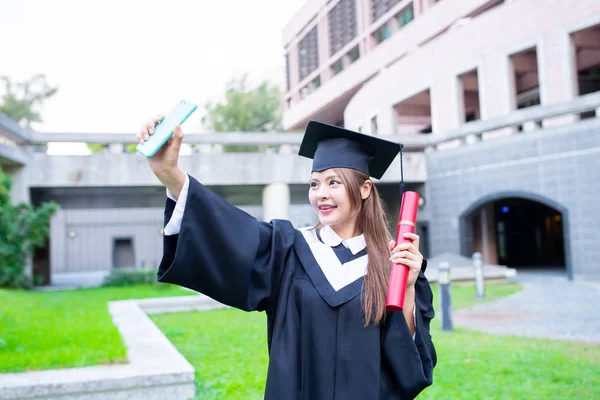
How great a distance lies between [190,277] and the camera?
1952 mm

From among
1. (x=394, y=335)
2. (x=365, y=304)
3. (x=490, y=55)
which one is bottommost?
(x=394, y=335)

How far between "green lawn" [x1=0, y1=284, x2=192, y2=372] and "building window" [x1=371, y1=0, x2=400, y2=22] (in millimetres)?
19979

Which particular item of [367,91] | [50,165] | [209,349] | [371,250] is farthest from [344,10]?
[371,250]

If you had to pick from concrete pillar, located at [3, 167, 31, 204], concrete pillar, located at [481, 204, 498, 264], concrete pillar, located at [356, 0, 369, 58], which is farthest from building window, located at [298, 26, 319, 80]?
concrete pillar, located at [3, 167, 31, 204]

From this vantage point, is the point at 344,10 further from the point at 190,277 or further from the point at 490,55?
the point at 190,277

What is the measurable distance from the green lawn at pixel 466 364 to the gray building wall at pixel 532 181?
302 inches

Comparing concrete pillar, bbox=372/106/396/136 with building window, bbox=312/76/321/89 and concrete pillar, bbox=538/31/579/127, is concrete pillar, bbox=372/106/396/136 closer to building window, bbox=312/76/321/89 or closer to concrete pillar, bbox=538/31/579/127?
concrete pillar, bbox=538/31/579/127

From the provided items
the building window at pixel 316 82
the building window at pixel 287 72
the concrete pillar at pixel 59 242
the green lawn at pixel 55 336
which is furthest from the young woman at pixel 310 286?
the building window at pixel 287 72

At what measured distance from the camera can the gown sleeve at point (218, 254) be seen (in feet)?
6.31

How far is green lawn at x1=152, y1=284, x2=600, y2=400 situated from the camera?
4637 millimetres

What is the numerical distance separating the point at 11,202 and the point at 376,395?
602 inches

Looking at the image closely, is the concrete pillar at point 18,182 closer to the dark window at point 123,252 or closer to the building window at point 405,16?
the dark window at point 123,252

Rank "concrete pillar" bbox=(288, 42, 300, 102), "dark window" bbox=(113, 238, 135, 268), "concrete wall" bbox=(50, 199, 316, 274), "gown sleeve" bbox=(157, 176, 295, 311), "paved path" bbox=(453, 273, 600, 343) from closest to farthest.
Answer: "gown sleeve" bbox=(157, 176, 295, 311) < "paved path" bbox=(453, 273, 600, 343) < "concrete wall" bbox=(50, 199, 316, 274) < "dark window" bbox=(113, 238, 135, 268) < "concrete pillar" bbox=(288, 42, 300, 102)

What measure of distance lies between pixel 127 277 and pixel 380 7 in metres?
17.6
